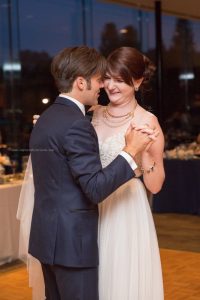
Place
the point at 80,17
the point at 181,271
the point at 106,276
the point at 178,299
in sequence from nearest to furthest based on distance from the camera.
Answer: the point at 106,276 < the point at 178,299 < the point at 181,271 < the point at 80,17

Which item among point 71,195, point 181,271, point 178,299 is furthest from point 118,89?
point 181,271

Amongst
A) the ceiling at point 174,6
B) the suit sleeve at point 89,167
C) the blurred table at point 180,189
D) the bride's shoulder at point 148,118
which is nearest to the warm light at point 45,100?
the ceiling at point 174,6

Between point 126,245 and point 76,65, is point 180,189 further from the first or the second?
point 76,65

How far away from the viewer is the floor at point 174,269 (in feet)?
12.3

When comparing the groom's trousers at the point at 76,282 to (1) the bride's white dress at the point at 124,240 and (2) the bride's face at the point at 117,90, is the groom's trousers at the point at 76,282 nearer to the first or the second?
(1) the bride's white dress at the point at 124,240

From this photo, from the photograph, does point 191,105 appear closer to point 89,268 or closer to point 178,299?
point 178,299

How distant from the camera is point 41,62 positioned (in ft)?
27.8

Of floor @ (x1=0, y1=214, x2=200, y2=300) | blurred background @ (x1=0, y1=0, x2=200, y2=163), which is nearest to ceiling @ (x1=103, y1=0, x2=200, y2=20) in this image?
blurred background @ (x1=0, y1=0, x2=200, y2=163)

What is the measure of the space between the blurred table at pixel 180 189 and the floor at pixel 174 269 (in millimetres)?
583

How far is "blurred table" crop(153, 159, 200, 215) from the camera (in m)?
→ 6.60

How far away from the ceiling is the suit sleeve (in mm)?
6347

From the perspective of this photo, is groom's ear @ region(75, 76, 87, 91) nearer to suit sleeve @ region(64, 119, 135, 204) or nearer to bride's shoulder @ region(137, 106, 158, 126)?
suit sleeve @ region(64, 119, 135, 204)

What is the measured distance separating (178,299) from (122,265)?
1650 millimetres

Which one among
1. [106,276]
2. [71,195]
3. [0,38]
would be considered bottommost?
[106,276]
